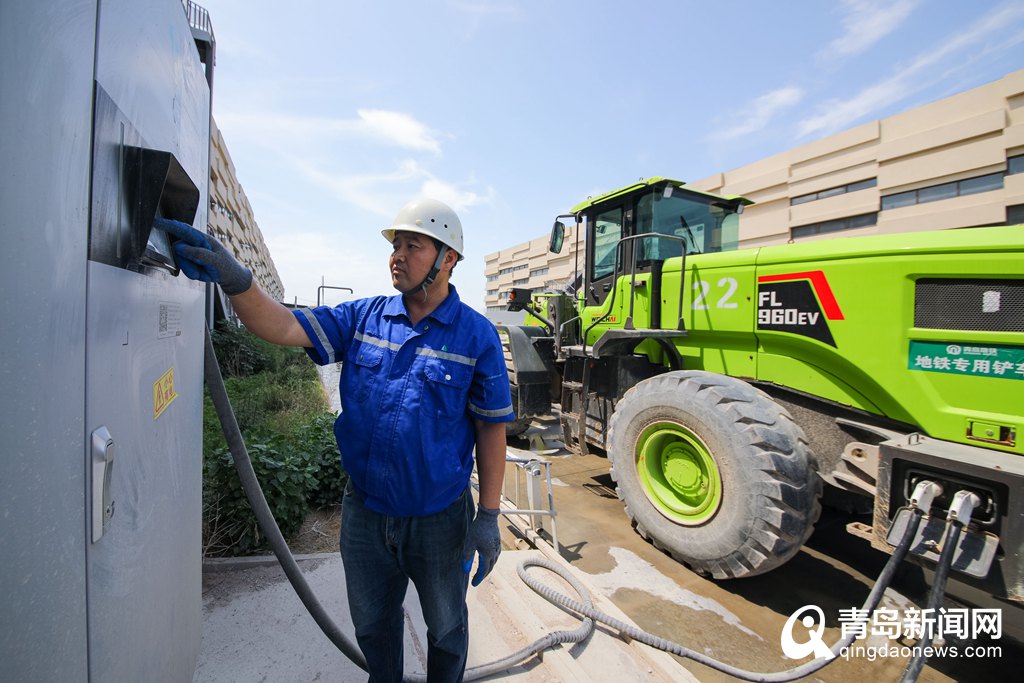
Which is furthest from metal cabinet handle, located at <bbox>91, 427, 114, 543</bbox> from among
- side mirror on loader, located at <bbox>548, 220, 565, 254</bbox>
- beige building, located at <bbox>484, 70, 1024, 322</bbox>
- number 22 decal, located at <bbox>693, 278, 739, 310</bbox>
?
beige building, located at <bbox>484, 70, 1024, 322</bbox>

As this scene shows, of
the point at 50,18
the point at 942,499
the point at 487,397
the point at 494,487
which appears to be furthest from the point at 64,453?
the point at 942,499

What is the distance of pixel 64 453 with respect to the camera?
77 cm

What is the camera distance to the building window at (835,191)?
51.0ft

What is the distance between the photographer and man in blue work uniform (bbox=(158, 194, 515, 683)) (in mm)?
1732

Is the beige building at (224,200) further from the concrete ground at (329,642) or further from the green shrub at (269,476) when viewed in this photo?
the concrete ground at (329,642)

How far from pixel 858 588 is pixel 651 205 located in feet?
11.9

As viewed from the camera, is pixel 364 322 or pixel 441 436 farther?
pixel 364 322

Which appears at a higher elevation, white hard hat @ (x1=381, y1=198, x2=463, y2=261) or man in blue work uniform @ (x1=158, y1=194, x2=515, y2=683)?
white hard hat @ (x1=381, y1=198, x2=463, y2=261)

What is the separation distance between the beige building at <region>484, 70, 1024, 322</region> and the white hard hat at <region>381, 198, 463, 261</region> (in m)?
8.69

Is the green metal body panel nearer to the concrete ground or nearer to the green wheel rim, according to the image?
the green wheel rim

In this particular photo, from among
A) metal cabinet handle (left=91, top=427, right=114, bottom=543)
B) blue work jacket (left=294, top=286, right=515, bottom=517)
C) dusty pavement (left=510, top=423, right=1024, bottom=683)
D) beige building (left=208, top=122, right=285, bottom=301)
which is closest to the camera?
metal cabinet handle (left=91, top=427, right=114, bottom=543)

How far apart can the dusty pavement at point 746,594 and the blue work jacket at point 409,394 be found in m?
1.93

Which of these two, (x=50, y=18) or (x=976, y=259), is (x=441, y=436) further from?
(x=976, y=259)

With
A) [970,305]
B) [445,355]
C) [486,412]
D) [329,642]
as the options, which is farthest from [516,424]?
[970,305]
